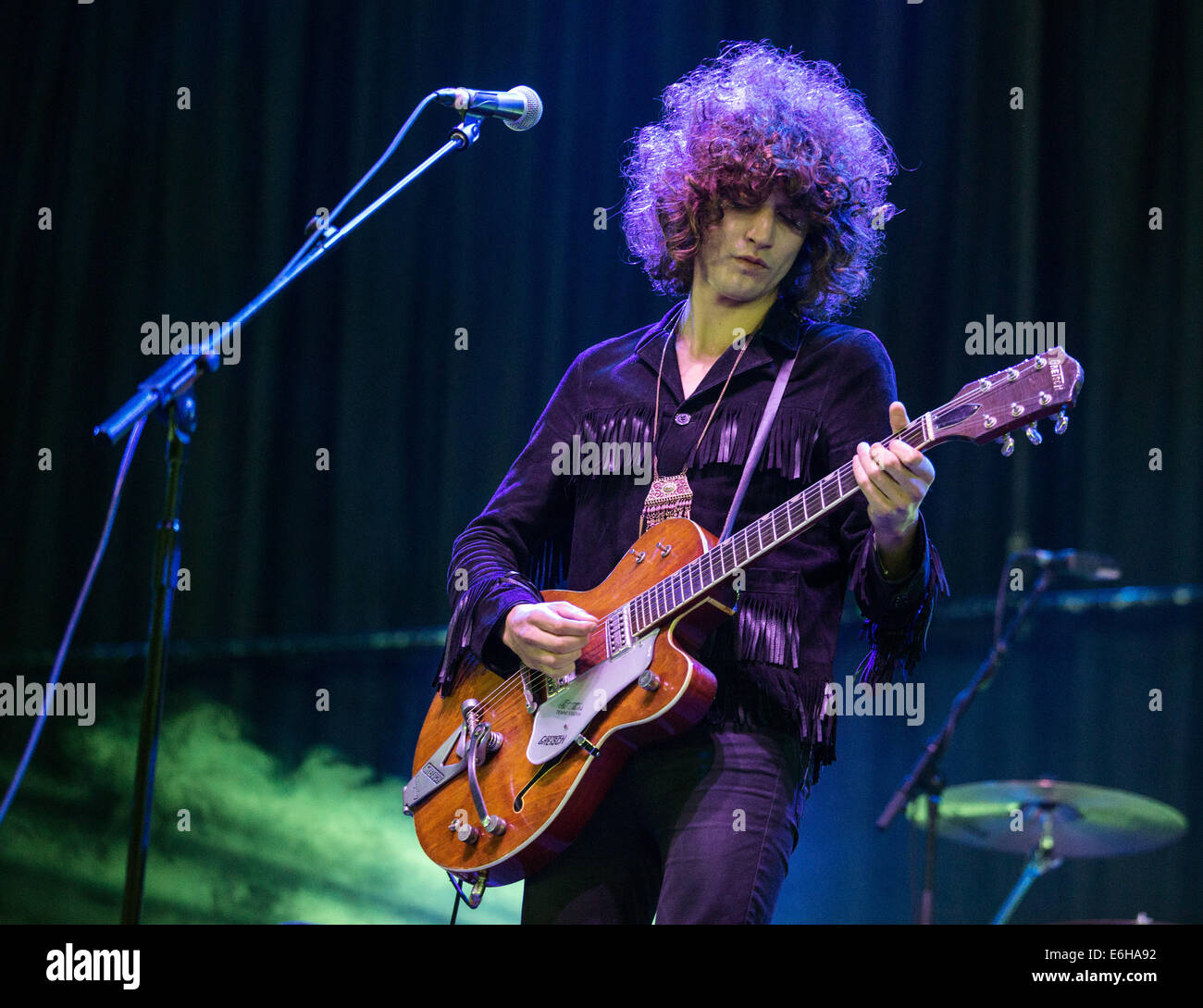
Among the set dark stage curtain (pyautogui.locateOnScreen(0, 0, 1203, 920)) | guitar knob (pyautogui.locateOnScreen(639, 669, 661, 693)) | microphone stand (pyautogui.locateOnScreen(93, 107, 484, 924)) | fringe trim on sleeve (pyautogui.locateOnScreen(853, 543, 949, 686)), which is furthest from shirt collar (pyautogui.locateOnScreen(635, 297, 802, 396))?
dark stage curtain (pyautogui.locateOnScreen(0, 0, 1203, 920))

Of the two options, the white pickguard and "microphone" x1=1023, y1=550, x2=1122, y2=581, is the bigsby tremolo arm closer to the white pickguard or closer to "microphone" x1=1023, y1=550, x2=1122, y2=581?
the white pickguard

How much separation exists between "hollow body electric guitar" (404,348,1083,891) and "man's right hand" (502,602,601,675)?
0.10ft

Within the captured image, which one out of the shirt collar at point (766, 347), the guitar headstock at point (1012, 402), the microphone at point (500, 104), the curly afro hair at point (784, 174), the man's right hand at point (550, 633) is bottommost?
the man's right hand at point (550, 633)

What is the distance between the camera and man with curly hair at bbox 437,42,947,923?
1932 millimetres

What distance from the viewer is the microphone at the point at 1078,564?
10.8ft

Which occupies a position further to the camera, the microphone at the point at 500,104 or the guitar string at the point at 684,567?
the microphone at the point at 500,104

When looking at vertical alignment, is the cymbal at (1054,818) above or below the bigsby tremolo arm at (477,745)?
below

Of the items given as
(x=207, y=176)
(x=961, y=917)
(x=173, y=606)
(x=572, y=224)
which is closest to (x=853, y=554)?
(x=961, y=917)

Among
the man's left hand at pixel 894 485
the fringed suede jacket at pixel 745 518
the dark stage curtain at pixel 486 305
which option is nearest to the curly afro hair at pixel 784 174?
the fringed suede jacket at pixel 745 518

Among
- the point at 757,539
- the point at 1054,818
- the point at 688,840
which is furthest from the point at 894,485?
the point at 1054,818

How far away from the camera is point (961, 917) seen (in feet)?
11.9

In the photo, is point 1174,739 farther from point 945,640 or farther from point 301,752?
point 301,752

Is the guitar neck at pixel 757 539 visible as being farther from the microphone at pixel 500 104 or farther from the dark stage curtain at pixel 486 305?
the dark stage curtain at pixel 486 305

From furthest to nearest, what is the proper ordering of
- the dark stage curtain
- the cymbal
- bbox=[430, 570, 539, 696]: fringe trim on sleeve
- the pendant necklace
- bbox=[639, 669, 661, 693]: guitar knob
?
the dark stage curtain
the cymbal
bbox=[430, 570, 539, 696]: fringe trim on sleeve
the pendant necklace
bbox=[639, 669, 661, 693]: guitar knob
